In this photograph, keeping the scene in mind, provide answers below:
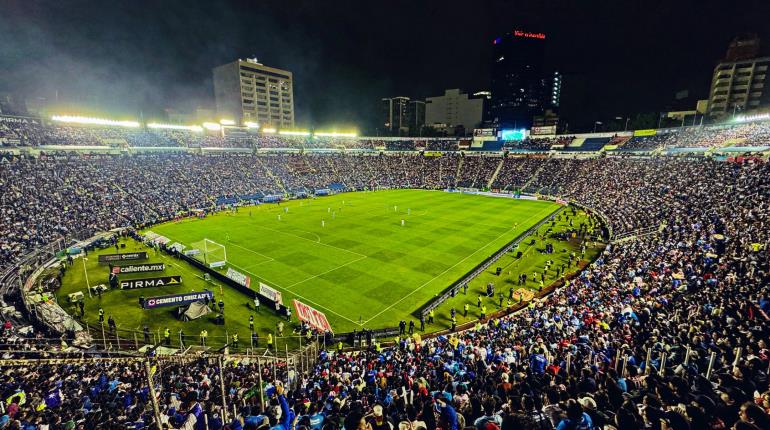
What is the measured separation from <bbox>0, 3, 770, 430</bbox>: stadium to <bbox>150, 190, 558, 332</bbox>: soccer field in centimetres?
Answer: 28

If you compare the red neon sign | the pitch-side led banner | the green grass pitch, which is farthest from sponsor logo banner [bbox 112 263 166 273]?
the red neon sign

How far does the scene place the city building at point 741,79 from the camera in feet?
341

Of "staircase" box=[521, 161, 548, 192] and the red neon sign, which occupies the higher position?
the red neon sign

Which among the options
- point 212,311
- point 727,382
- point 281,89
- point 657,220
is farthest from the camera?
point 281,89

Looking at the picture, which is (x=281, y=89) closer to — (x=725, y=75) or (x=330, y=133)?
(x=330, y=133)

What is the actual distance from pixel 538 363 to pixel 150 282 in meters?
27.5

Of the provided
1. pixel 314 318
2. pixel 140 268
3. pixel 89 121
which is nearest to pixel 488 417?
pixel 314 318

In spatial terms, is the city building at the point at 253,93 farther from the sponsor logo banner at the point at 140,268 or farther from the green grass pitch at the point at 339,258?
the sponsor logo banner at the point at 140,268

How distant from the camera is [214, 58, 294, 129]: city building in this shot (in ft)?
460

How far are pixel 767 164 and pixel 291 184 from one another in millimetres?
72441

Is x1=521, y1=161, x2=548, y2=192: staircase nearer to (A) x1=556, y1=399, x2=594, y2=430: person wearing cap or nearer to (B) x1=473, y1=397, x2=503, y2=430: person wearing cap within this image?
(B) x1=473, y1=397, x2=503, y2=430: person wearing cap

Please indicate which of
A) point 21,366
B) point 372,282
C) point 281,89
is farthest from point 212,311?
point 281,89

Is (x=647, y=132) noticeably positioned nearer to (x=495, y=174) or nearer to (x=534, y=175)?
(x=534, y=175)

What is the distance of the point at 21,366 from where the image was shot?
13578 mm
